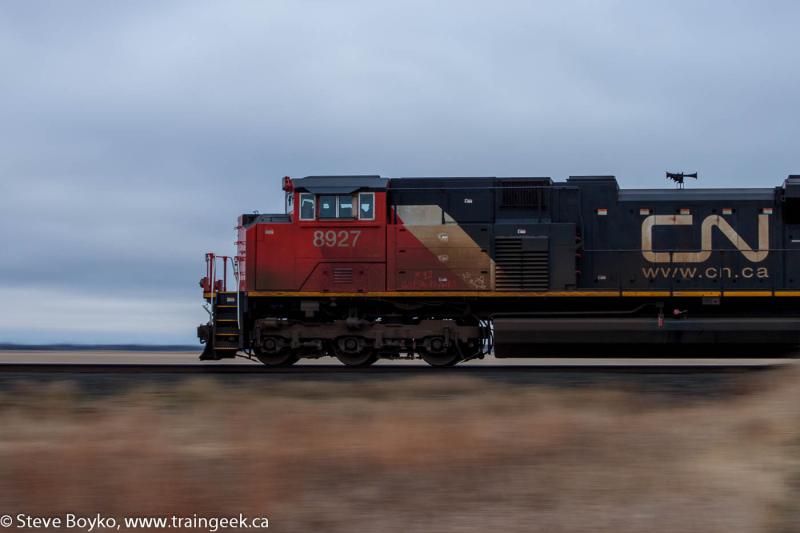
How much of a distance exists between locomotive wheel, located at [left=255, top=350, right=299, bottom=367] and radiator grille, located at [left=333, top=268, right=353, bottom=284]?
1862mm

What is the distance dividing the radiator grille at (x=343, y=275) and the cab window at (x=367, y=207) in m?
1.17

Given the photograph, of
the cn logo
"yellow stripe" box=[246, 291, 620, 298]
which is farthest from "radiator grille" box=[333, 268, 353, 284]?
the cn logo

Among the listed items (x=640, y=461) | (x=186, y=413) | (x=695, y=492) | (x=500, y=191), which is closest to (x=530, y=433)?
(x=640, y=461)

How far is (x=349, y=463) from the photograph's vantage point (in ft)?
21.2

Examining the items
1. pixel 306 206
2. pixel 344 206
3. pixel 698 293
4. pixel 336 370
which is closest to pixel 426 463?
pixel 336 370

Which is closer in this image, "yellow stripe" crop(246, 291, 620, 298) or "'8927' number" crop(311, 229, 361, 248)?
"yellow stripe" crop(246, 291, 620, 298)

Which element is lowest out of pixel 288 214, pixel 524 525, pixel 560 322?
pixel 524 525

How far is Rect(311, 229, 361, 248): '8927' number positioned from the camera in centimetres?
1628

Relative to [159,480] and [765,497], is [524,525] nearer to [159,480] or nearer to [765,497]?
[765,497]

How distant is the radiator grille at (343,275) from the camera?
53.2ft

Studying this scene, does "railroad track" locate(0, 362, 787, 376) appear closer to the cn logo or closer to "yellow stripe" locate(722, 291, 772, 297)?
"yellow stripe" locate(722, 291, 772, 297)

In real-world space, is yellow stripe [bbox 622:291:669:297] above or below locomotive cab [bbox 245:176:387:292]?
below

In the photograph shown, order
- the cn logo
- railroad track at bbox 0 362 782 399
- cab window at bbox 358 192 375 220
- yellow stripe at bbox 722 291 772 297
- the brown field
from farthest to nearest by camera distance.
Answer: cab window at bbox 358 192 375 220, the cn logo, yellow stripe at bbox 722 291 772 297, railroad track at bbox 0 362 782 399, the brown field

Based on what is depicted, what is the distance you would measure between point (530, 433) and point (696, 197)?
10945 millimetres
